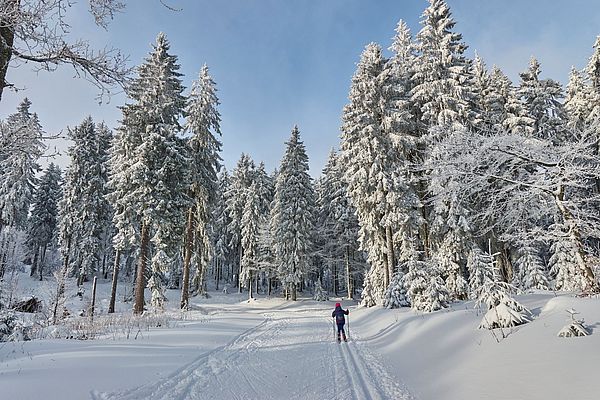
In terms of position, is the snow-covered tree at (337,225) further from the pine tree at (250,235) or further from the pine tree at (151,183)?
the pine tree at (151,183)

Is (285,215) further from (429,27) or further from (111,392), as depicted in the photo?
(111,392)

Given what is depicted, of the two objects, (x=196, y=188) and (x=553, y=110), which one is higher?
(x=553, y=110)

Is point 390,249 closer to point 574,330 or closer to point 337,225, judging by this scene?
point 574,330

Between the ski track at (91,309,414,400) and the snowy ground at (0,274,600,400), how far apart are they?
21 mm

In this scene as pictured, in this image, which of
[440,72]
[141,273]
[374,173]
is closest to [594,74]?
[440,72]

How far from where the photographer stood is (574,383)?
15.1ft

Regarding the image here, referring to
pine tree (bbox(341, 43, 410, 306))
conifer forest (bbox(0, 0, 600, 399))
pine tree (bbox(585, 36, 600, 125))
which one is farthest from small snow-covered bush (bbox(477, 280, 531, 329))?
pine tree (bbox(585, 36, 600, 125))

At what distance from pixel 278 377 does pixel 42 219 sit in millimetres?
51622

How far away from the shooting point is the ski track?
5.99 m

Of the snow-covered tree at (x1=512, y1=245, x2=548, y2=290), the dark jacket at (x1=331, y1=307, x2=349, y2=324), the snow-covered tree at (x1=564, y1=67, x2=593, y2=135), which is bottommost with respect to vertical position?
the dark jacket at (x1=331, y1=307, x2=349, y2=324)

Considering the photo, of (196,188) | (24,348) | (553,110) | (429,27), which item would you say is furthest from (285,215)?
(24,348)

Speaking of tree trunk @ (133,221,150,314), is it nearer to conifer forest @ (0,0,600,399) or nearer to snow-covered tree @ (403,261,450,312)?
conifer forest @ (0,0,600,399)

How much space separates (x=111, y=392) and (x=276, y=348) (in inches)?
233

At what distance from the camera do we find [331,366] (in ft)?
27.1
